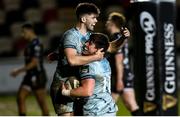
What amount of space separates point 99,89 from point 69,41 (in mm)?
435

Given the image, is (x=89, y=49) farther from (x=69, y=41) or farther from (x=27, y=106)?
(x=27, y=106)

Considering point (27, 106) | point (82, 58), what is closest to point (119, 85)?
point (27, 106)

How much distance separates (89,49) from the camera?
470 centimetres

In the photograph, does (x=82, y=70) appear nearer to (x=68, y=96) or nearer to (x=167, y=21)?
(x=68, y=96)

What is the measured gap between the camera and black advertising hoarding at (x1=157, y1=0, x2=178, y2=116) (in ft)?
23.5

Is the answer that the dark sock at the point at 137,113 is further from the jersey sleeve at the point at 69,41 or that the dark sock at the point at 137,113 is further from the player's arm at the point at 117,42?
the jersey sleeve at the point at 69,41

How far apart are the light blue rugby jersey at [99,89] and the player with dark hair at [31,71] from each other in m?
4.74

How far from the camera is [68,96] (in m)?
4.88

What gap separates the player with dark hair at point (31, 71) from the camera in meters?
9.74

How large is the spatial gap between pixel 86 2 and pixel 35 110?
7033mm

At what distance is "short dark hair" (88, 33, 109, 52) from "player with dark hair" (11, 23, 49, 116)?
503cm

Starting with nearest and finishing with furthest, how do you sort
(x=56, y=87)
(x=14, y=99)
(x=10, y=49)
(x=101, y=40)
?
(x=101, y=40) → (x=56, y=87) → (x=14, y=99) → (x=10, y=49)

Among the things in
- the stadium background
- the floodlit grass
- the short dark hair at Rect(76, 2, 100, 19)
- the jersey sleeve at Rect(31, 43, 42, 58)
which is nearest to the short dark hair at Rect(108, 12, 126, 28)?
the jersey sleeve at Rect(31, 43, 42, 58)

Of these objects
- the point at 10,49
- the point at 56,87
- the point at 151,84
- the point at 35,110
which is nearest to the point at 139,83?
the point at 151,84
